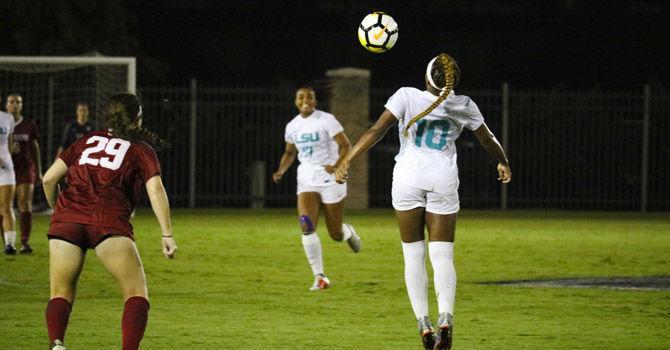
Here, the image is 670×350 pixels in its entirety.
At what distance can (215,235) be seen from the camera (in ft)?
73.7

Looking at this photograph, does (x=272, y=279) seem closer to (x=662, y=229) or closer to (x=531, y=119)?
(x=662, y=229)

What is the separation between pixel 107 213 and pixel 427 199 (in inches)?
106

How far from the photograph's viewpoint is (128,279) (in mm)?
7969

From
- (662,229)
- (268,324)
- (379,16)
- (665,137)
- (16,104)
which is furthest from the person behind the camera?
(665,137)

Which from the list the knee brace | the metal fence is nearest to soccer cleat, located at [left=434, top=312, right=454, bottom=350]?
the knee brace

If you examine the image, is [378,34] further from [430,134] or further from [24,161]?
[24,161]

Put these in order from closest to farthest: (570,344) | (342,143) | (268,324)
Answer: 1. (570,344)
2. (268,324)
3. (342,143)

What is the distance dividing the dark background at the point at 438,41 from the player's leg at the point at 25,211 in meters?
26.8

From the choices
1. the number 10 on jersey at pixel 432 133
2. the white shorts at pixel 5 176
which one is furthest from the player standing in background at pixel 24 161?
the number 10 on jersey at pixel 432 133

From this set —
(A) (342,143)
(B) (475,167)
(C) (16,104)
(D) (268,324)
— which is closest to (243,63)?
(B) (475,167)

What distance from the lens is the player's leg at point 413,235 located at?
9727 millimetres

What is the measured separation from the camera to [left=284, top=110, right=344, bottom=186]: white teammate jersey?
49.3 feet

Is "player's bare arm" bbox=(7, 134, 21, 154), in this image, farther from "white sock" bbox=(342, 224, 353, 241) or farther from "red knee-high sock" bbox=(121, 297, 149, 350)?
"red knee-high sock" bbox=(121, 297, 149, 350)

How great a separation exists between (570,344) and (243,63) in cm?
3730
